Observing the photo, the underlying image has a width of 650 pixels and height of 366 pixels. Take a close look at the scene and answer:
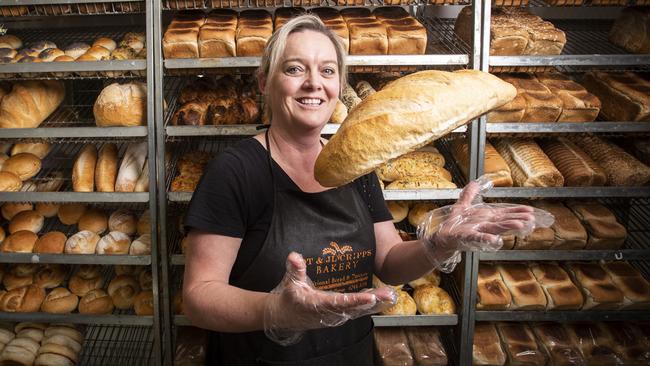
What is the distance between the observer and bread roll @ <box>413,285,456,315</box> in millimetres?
2457

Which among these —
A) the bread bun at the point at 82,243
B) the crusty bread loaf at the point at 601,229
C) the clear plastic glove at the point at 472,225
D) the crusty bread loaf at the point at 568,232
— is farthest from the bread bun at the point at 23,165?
the crusty bread loaf at the point at 601,229

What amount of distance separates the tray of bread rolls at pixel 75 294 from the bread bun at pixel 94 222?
0.25m

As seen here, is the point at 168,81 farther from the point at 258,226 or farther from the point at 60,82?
the point at 258,226

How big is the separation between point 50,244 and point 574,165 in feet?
9.29

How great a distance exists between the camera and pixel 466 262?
2.38m

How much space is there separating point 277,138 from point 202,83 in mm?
1191

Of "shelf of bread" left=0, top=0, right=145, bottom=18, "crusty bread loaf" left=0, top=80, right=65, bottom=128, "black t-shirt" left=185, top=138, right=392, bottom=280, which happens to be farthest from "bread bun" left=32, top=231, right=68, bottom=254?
"black t-shirt" left=185, top=138, right=392, bottom=280

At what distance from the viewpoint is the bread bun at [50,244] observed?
243 centimetres

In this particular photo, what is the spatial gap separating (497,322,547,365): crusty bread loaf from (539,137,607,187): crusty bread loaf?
863mm

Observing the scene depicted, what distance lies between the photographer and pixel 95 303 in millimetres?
2475

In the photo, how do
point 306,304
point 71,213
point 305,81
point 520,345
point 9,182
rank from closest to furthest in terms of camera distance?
point 306,304, point 305,81, point 9,182, point 520,345, point 71,213

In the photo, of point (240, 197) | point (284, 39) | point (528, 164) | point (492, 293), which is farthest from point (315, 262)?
point (528, 164)

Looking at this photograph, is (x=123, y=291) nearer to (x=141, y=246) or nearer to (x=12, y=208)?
(x=141, y=246)

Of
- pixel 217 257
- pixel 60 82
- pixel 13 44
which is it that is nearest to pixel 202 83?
pixel 60 82
